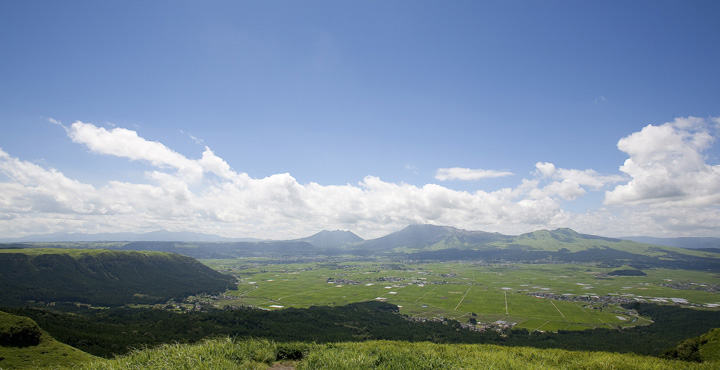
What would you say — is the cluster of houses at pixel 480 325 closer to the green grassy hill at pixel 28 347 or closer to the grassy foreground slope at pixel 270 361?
the grassy foreground slope at pixel 270 361

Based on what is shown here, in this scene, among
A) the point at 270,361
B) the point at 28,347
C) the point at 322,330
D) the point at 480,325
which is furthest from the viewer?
the point at 480,325

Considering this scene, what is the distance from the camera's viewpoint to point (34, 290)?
178 m

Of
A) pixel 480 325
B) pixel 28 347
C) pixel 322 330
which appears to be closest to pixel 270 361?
pixel 28 347

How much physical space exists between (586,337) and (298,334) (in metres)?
107

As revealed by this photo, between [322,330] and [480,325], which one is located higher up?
[322,330]

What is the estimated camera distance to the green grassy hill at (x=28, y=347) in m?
47.3

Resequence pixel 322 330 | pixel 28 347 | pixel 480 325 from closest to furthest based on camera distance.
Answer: pixel 28 347, pixel 322 330, pixel 480 325

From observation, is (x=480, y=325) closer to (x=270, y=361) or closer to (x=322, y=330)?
(x=322, y=330)

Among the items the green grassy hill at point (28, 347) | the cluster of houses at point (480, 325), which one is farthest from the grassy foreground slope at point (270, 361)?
the cluster of houses at point (480, 325)

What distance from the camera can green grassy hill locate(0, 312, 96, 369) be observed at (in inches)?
1861

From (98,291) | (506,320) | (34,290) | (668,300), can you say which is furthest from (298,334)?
(668,300)

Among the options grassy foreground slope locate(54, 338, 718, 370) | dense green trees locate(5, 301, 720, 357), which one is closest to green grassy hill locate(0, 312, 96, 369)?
dense green trees locate(5, 301, 720, 357)

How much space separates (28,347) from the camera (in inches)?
2058

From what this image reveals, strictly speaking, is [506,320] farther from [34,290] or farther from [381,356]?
[34,290]
